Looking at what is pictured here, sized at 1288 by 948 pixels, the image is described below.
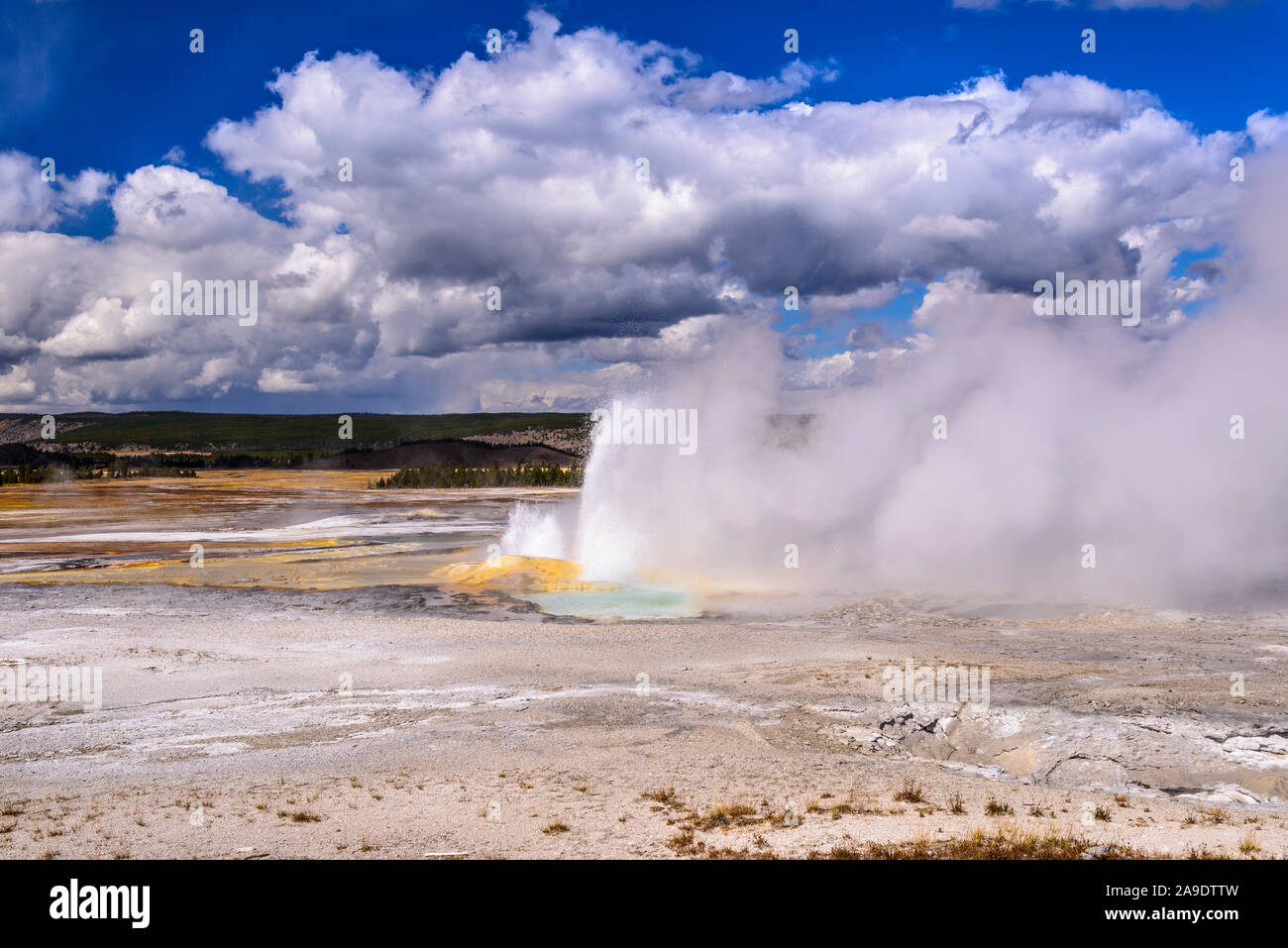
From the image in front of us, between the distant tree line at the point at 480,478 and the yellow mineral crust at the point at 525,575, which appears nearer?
the yellow mineral crust at the point at 525,575

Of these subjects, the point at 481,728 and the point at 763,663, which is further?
the point at 763,663

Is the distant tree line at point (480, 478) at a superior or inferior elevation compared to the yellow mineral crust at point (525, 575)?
superior

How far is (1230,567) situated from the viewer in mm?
23906

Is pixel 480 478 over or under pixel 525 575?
over

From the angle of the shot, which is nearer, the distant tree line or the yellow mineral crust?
the yellow mineral crust

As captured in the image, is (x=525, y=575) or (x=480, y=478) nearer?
(x=525, y=575)

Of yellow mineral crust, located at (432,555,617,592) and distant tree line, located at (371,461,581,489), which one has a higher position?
distant tree line, located at (371,461,581,489)

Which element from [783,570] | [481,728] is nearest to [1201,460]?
[783,570]

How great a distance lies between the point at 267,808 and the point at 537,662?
7252mm
